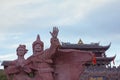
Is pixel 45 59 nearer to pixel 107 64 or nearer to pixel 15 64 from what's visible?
pixel 15 64

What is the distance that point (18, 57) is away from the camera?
9.93 meters

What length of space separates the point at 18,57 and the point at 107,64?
29901 mm

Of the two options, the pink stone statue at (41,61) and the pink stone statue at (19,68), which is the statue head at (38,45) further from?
the pink stone statue at (19,68)

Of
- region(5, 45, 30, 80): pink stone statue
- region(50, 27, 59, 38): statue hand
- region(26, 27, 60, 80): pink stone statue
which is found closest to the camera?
region(50, 27, 59, 38): statue hand

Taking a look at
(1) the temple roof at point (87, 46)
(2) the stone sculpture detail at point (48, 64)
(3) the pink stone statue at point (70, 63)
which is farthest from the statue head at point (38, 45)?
(1) the temple roof at point (87, 46)

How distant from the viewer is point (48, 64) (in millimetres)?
9625

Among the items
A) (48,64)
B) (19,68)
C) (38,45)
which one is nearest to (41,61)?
(48,64)

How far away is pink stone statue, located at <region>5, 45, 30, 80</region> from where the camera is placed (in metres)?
9.73

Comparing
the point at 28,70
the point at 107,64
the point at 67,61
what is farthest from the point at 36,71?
the point at 107,64

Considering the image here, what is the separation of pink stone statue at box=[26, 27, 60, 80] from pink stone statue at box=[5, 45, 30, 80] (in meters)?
0.17

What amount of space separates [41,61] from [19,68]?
58cm

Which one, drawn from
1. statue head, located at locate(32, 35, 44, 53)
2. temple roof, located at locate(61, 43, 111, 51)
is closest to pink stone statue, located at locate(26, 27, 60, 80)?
statue head, located at locate(32, 35, 44, 53)

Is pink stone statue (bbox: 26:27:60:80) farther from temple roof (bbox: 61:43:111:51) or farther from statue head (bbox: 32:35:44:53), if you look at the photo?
temple roof (bbox: 61:43:111:51)

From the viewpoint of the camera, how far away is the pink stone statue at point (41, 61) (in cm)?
951
